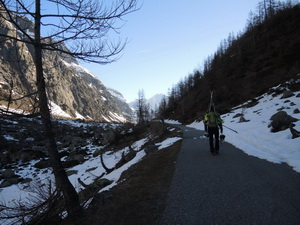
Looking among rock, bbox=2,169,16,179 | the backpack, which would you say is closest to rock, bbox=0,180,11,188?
rock, bbox=2,169,16,179

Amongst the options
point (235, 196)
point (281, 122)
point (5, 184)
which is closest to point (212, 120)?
point (235, 196)

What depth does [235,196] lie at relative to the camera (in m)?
3.41

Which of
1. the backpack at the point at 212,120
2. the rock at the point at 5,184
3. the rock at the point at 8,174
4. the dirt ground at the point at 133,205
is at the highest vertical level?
the backpack at the point at 212,120

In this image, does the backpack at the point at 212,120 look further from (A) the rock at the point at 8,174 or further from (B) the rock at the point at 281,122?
(A) the rock at the point at 8,174

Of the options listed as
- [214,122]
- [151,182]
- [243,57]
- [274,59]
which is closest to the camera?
[151,182]

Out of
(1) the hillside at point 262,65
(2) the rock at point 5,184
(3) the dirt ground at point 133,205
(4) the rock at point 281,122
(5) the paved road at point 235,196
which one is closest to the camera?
(5) the paved road at point 235,196

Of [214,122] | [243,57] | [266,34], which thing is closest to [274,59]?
[243,57]

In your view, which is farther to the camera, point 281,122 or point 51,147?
point 281,122

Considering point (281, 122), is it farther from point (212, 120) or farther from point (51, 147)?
point (51, 147)

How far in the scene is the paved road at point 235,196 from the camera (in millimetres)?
2699

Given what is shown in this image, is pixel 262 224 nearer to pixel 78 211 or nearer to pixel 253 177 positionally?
pixel 253 177

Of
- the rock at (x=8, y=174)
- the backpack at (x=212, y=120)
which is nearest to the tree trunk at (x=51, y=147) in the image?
the backpack at (x=212, y=120)

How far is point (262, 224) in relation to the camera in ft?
8.22

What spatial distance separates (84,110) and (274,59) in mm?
160151
